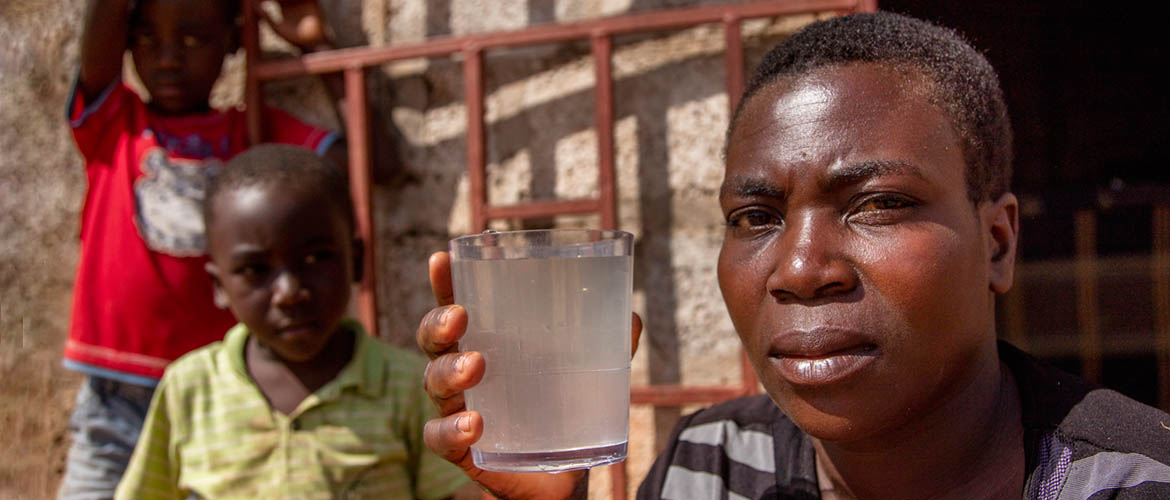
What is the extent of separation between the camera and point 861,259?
1302mm

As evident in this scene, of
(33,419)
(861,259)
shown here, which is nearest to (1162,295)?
(861,259)

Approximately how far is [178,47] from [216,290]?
65cm

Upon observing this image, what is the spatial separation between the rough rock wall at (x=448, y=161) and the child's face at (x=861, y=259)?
1133 millimetres

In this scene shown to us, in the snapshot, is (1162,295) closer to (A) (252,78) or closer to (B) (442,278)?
(B) (442,278)

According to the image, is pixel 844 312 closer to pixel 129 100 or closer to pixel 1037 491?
pixel 1037 491

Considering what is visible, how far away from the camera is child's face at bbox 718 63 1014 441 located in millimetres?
1274

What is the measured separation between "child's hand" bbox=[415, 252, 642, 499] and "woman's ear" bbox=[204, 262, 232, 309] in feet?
3.84

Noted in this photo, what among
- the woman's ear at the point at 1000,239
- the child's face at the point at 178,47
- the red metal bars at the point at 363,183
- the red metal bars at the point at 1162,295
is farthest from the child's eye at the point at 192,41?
the red metal bars at the point at 1162,295

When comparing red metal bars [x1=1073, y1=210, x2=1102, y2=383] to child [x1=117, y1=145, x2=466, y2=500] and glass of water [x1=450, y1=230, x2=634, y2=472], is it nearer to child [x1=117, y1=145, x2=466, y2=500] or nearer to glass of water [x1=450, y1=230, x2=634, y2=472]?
child [x1=117, y1=145, x2=466, y2=500]

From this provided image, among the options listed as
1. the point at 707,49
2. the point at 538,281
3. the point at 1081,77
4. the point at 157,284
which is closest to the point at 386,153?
the point at 157,284

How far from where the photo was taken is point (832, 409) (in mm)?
1282

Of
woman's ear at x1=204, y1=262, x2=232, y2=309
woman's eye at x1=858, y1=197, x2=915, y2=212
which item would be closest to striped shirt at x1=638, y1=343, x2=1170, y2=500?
woman's eye at x1=858, y1=197, x2=915, y2=212

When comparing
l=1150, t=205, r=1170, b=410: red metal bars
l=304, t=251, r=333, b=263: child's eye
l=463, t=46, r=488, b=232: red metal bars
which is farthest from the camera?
l=1150, t=205, r=1170, b=410: red metal bars

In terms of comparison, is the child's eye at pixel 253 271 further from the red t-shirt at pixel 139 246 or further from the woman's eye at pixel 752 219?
the woman's eye at pixel 752 219
